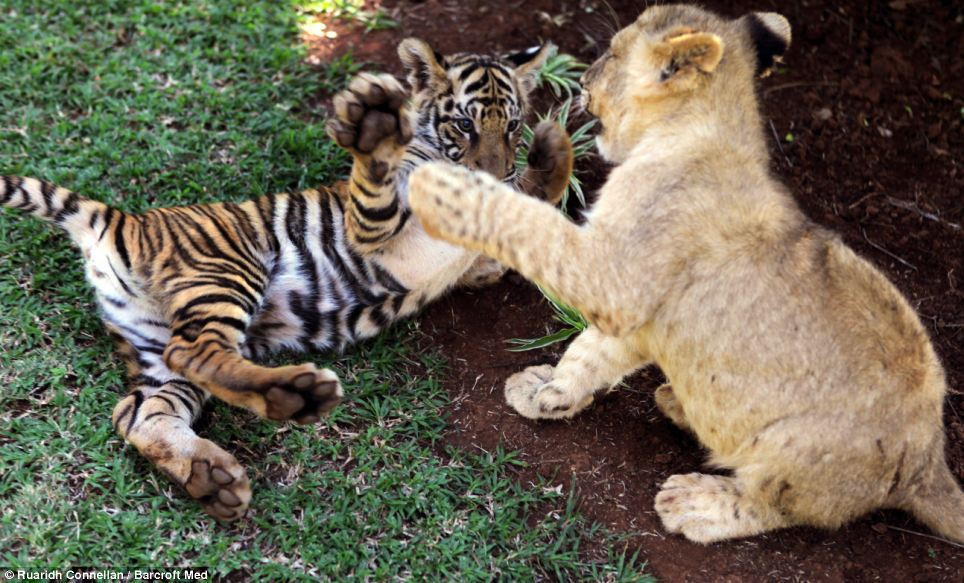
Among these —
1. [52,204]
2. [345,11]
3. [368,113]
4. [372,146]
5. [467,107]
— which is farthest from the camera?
[345,11]

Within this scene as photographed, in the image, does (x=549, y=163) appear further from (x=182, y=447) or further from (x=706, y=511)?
(x=182, y=447)

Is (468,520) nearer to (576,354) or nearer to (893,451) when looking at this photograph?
(576,354)

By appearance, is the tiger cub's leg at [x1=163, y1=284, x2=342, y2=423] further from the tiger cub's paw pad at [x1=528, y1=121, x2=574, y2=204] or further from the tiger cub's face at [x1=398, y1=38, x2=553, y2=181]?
the tiger cub's paw pad at [x1=528, y1=121, x2=574, y2=204]

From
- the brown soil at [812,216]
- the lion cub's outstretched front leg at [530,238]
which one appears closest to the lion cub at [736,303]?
the lion cub's outstretched front leg at [530,238]

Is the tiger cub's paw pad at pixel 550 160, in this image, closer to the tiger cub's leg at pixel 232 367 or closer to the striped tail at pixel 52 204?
the tiger cub's leg at pixel 232 367

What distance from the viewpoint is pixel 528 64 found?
5.82m

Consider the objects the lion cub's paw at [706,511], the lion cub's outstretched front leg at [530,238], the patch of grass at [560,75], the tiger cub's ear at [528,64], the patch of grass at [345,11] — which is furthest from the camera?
the patch of grass at [345,11]

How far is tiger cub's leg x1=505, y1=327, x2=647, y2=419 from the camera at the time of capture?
459 cm

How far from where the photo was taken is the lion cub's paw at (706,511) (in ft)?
14.1

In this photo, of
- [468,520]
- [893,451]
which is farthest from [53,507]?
[893,451]

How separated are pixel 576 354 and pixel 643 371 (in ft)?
2.40

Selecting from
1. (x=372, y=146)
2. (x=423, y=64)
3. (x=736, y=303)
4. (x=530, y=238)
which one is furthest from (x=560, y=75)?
(x=736, y=303)

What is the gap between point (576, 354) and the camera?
4.74m

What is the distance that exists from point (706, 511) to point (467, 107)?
8.37 feet
